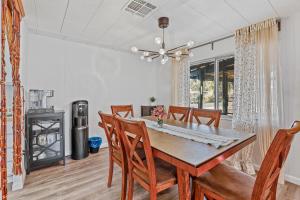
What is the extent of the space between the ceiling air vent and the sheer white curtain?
1.87 m

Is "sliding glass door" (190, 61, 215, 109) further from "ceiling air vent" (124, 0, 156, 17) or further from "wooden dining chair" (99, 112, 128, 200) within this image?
"wooden dining chair" (99, 112, 128, 200)

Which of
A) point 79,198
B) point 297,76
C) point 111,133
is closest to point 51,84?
point 111,133

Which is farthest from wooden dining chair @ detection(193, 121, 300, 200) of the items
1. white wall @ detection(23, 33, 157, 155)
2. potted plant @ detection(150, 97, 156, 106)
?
→ potted plant @ detection(150, 97, 156, 106)

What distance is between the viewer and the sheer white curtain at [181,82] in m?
3.88

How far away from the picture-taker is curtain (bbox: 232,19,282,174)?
2.42 metres

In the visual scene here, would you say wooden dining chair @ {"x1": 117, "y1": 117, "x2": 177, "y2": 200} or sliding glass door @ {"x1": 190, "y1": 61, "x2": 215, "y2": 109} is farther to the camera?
sliding glass door @ {"x1": 190, "y1": 61, "x2": 215, "y2": 109}

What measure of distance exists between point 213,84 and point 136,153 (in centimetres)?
269

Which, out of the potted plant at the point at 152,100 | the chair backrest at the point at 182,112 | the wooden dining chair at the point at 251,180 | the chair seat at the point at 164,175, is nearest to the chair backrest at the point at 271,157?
the wooden dining chair at the point at 251,180

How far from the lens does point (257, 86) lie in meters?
2.58

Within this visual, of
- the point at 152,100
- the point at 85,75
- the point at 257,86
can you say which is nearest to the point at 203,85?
the point at 257,86

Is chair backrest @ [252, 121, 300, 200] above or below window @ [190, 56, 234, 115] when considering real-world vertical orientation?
below

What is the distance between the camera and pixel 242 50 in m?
2.76

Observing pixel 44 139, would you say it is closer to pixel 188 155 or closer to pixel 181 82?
pixel 188 155

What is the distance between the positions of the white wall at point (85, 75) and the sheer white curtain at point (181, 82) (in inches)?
35.9
